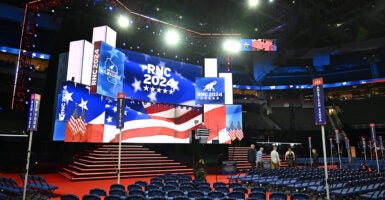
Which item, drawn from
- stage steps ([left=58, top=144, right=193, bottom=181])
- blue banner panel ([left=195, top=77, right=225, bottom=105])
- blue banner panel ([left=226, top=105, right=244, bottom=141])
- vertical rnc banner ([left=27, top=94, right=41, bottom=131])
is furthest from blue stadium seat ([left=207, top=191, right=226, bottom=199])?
blue banner panel ([left=226, top=105, right=244, bottom=141])

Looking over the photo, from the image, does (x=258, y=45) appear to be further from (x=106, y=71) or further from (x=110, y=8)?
(x=106, y=71)

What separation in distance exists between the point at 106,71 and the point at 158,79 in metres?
5.32

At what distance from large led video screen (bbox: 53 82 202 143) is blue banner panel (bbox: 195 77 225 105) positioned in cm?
145

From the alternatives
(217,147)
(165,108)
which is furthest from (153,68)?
(217,147)

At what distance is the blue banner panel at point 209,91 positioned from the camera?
875 inches

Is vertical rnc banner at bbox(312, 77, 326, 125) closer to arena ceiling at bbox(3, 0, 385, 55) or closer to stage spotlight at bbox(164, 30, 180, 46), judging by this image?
arena ceiling at bbox(3, 0, 385, 55)

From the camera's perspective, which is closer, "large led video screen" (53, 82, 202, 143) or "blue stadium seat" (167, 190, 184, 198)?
"blue stadium seat" (167, 190, 184, 198)

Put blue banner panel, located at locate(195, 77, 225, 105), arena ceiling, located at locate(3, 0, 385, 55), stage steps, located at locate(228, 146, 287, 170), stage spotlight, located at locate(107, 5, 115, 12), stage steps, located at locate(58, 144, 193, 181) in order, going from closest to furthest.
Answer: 1. stage steps, located at locate(58, 144, 193, 181)
2. stage spotlight, located at locate(107, 5, 115, 12)
3. arena ceiling, located at locate(3, 0, 385, 55)
4. stage steps, located at locate(228, 146, 287, 170)
5. blue banner panel, located at locate(195, 77, 225, 105)

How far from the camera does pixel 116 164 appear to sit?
16.0 m

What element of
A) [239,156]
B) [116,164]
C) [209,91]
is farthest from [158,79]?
[239,156]

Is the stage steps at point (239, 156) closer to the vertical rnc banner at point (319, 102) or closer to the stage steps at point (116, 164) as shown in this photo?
the stage steps at point (116, 164)

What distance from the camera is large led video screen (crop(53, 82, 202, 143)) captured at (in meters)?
16.5

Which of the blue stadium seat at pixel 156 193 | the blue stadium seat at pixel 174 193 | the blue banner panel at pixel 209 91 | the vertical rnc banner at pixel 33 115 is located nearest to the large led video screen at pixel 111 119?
the blue banner panel at pixel 209 91

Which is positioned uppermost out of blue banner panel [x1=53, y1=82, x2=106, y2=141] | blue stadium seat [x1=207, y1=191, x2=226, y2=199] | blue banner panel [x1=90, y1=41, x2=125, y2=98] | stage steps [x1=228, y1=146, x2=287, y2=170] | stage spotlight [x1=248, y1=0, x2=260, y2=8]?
stage spotlight [x1=248, y1=0, x2=260, y2=8]
